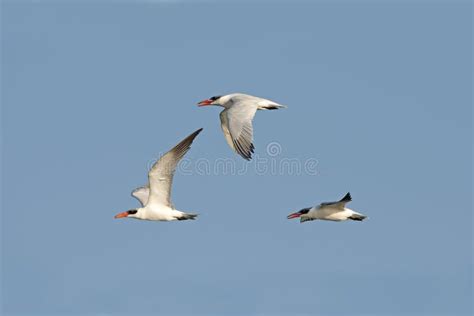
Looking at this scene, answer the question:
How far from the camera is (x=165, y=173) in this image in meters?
20.4

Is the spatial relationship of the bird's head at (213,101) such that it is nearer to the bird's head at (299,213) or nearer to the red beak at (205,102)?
the red beak at (205,102)

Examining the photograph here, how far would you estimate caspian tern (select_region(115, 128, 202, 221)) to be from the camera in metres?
20.2

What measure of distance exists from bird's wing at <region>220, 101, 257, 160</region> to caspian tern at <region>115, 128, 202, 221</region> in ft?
2.47

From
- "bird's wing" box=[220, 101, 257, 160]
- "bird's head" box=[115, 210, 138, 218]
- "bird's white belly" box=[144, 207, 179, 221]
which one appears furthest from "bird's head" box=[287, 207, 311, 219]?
"bird's head" box=[115, 210, 138, 218]

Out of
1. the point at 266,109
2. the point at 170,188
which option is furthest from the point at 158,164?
the point at 266,109

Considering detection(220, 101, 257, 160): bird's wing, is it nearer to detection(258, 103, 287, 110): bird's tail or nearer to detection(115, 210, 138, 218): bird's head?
detection(258, 103, 287, 110): bird's tail

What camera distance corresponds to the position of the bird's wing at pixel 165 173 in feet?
66.2

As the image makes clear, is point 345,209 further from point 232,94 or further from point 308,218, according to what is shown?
point 232,94

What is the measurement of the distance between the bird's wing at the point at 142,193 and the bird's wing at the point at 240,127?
183 centimetres

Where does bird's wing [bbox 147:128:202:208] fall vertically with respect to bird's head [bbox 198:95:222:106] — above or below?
below

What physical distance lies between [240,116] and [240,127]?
426 millimetres

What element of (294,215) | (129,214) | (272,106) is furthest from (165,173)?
(294,215)

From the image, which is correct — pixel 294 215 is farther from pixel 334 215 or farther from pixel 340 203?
pixel 340 203

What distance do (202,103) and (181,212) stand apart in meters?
3.40
